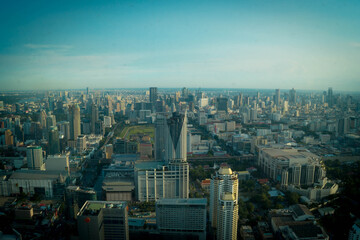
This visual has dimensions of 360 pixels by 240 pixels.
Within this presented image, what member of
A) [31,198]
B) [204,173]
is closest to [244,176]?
[204,173]

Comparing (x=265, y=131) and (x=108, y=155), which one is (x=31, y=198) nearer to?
(x=108, y=155)

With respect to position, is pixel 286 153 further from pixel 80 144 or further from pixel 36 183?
pixel 80 144

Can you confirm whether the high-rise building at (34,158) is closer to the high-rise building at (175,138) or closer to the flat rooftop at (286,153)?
the high-rise building at (175,138)

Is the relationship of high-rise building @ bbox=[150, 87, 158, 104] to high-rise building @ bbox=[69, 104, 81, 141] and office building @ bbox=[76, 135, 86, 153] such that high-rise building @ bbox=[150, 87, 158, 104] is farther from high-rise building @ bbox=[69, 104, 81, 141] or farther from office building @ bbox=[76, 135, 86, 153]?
office building @ bbox=[76, 135, 86, 153]

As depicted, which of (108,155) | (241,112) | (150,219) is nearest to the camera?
(150,219)

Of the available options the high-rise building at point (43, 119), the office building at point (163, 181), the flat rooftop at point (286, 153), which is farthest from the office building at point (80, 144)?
the flat rooftop at point (286, 153)

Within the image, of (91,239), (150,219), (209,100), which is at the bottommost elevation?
(150,219)

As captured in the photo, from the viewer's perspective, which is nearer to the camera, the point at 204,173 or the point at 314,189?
the point at 314,189
